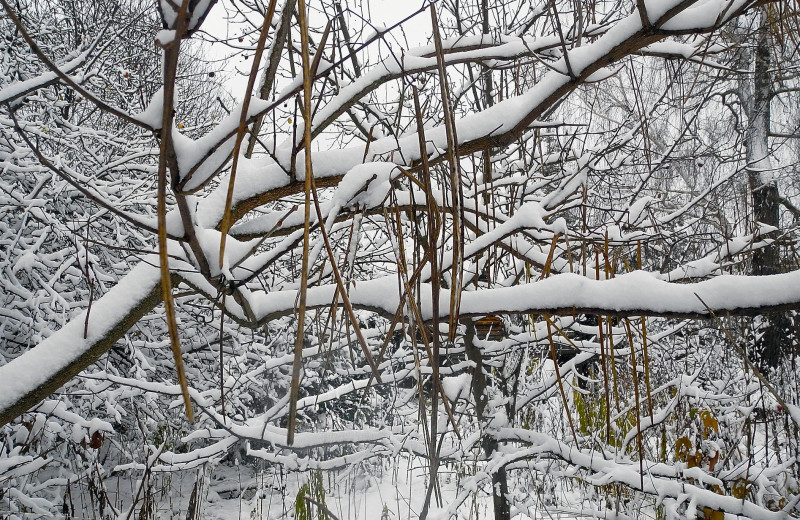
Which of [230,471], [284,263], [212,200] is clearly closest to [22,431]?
[284,263]

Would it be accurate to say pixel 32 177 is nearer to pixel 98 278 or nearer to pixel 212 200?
pixel 98 278

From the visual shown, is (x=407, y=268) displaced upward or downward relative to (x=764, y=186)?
downward

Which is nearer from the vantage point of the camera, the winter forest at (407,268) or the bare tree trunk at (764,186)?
the winter forest at (407,268)

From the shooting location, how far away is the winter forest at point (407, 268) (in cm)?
62

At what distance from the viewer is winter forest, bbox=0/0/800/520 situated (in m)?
0.62

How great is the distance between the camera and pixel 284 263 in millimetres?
3889

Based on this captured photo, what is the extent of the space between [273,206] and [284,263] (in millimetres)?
469

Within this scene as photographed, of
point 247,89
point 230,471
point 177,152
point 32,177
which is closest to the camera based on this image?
point 247,89

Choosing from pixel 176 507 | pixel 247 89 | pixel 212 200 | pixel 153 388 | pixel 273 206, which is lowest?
pixel 176 507

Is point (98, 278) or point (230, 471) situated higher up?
point (98, 278)

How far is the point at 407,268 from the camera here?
93 cm

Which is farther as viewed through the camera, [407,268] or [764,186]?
[764,186]

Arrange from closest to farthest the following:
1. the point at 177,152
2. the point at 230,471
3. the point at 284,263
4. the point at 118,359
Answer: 1. the point at 177,152
2. the point at 284,263
3. the point at 118,359
4. the point at 230,471

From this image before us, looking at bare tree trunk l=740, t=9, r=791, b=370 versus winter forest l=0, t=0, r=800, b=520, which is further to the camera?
bare tree trunk l=740, t=9, r=791, b=370
